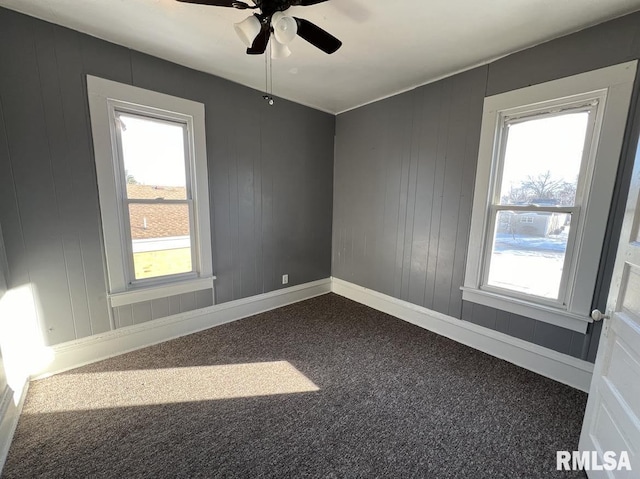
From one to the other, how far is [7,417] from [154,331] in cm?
101

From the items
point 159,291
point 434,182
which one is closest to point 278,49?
point 434,182

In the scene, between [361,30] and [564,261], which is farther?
[564,261]

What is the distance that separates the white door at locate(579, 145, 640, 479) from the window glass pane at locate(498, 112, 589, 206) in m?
0.95

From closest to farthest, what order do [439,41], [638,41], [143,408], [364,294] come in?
1. [638,41]
2. [143,408]
3. [439,41]
4. [364,294]

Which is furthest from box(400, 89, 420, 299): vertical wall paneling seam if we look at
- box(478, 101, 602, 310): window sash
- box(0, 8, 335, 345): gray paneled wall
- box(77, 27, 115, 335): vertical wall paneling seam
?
box(77, 27, 115, 335): vertical wall paneling seam

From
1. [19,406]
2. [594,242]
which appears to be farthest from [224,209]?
[594,242]

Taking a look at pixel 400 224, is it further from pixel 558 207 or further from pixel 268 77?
pixel 268 77

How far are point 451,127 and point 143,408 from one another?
3.31m

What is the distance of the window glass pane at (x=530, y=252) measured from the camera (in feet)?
6.48

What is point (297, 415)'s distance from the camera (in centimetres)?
163

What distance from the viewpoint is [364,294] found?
135 inches

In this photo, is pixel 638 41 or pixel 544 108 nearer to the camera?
pixel 638 41

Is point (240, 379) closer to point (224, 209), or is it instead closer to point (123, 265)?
point (123, 265)

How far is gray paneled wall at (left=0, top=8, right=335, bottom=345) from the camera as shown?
175 cm
